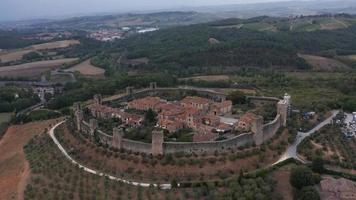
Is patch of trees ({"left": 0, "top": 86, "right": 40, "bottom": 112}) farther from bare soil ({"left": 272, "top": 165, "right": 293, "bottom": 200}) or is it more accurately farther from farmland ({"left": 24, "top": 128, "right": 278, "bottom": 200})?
bare soil ({"left": 272, "top": 165, "right": 293, "bottom": 200})

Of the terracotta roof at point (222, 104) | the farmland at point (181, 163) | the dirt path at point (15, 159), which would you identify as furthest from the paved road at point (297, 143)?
the dirt path at point (15, 159)

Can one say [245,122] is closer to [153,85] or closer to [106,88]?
[153,85]

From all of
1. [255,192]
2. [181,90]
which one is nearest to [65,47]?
[181,90]

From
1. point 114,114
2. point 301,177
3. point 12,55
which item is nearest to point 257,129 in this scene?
point 301,177

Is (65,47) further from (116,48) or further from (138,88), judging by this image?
(138,88)

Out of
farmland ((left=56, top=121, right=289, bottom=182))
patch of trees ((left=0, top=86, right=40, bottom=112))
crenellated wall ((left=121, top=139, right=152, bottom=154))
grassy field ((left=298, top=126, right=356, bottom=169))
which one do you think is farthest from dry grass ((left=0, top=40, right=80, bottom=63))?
grassy field ((left=298, top=126, right=356, bottom=169))

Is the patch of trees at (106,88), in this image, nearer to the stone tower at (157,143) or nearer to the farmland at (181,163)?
the farmland at (181,163)
